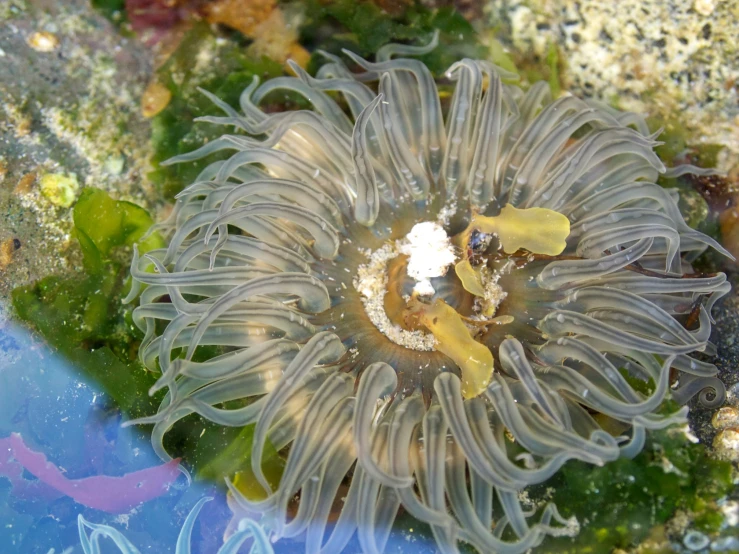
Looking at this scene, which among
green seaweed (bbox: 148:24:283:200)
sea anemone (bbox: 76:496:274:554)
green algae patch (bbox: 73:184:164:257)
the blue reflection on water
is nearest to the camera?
sea anemone (bbox: 76:496:274:554)

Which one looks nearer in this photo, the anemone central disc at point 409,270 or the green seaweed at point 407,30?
the anemone central disc at point 409,270

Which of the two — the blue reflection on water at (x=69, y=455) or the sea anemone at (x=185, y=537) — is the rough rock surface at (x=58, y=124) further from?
the sea anemone at (x=185, y=537)

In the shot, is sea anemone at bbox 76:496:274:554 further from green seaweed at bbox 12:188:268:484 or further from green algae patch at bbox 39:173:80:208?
green algae patch at bbox 39:173:80:208

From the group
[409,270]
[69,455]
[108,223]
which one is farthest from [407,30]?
[69,455]

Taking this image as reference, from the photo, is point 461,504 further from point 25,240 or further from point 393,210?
point 25,240

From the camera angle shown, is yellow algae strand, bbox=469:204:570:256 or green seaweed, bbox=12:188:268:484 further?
green seaweed, bbox=12:188:268:484

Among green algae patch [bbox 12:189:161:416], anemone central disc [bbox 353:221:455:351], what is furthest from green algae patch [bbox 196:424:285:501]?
anemone central disc [bbox 353:221:455:351]

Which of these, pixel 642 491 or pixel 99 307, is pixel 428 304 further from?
pixel 99 307

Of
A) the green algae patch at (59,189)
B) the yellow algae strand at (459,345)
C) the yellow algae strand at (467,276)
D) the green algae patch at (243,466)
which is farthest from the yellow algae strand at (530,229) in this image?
the green algae patch at (59,189)
